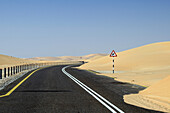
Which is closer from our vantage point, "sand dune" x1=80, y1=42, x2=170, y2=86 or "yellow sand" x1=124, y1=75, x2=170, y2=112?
"yellow sand" x1=124, y1=75, x2=170, y2=112

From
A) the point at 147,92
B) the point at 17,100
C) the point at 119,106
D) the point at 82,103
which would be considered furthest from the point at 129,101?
the point at 17,100

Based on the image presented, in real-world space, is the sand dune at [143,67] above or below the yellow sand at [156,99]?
above

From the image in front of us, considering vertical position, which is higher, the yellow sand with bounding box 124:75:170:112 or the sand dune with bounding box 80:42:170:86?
the sand dune with bounding box 80:42:170:86

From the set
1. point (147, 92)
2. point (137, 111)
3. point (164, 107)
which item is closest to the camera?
point (137, 111)

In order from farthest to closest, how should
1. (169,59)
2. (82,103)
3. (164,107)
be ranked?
1. (169,59)
2. (82,103)
3. (164,107)

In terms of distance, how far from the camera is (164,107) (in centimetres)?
901

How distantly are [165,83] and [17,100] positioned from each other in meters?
7.42

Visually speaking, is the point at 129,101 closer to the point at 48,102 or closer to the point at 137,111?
the point at 137,111

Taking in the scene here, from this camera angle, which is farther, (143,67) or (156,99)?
(143,67)

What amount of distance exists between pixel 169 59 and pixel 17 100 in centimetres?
4165

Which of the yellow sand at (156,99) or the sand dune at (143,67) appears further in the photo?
the sand dune at (143,67)

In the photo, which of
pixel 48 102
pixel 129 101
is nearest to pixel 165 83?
pixel 129 101

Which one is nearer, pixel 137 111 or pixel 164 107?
pixel 137 111

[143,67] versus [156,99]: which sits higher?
[143,67]
